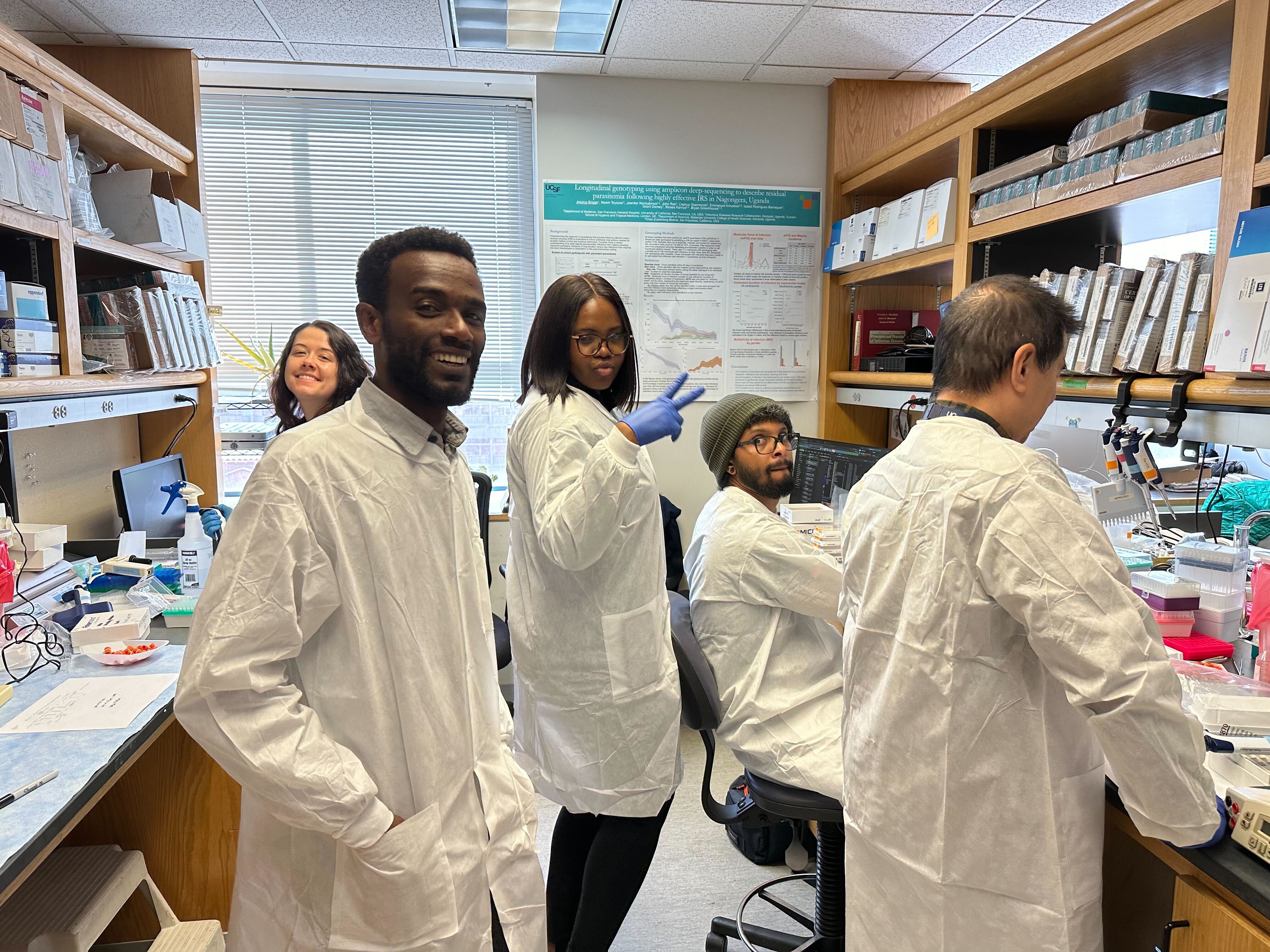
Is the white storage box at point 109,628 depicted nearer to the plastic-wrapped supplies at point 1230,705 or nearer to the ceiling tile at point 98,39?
the plastic-wrapped supplies at point 1230,705

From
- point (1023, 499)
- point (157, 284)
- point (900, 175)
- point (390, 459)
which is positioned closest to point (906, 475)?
point (1023, 499)

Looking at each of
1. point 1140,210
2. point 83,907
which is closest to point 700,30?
point 1140,210

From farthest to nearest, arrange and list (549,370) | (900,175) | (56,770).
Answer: (900,175)
(549,370)
(56,770)

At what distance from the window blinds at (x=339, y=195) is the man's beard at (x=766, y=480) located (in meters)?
1.93

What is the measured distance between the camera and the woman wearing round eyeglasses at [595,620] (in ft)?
5.19

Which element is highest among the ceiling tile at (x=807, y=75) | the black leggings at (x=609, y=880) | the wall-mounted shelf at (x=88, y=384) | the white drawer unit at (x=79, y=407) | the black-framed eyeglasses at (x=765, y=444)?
the ceiling tile at (x=807, y=75)

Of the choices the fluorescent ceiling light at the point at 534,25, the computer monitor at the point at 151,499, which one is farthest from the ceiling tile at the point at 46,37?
the computer monitor at the point at 151,499

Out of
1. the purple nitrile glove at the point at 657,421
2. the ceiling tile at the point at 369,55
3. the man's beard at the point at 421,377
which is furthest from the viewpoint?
the ceiling tile at the point at 369,55

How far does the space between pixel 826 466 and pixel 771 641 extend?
1.33m

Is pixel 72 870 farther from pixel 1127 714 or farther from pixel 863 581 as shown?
pixel 1127 714

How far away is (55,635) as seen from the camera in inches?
64.8

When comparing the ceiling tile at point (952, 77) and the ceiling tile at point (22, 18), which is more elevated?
the ceiling tile at point (952, 77)

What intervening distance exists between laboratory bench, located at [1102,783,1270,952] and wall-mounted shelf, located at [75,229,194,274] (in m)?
2.54

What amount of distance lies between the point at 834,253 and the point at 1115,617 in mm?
2512
